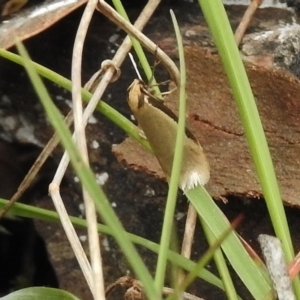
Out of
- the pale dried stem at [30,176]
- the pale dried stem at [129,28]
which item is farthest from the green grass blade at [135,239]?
the pale dried stem at [129,28]

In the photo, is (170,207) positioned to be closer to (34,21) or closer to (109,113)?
(109,113)

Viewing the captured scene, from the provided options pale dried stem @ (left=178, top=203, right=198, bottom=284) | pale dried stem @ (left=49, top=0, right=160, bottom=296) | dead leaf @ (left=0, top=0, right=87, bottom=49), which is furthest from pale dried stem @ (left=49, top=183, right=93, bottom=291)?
dead leaf @ (left=0, top=0, right=87, bottom=49)

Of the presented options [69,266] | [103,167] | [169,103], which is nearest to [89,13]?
[169,103]

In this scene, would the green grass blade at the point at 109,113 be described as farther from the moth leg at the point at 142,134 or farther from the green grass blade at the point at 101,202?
the green grass blade at the point at 101,202

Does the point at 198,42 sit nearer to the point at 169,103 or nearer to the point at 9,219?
the point at 169,103

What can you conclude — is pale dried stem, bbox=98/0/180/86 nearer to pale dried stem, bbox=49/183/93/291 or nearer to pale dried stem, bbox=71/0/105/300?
pale dried stem, bbox=71/0/105/300
